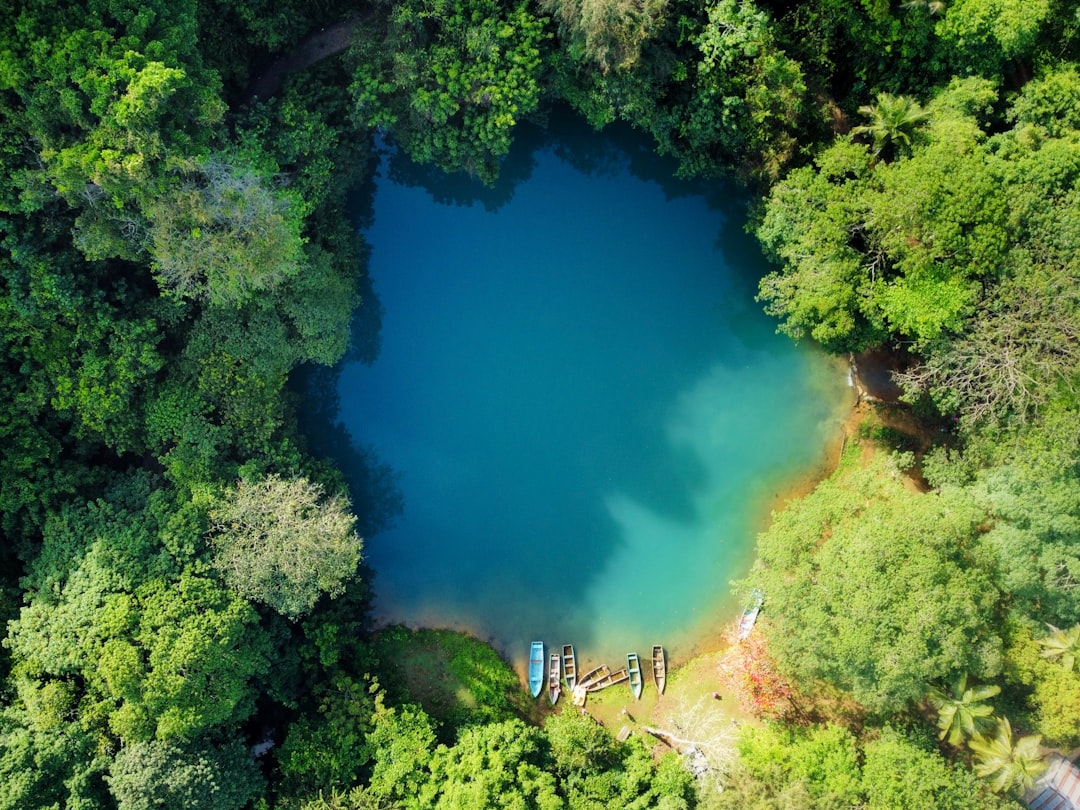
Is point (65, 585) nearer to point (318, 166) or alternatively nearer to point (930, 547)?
point (318, 166)

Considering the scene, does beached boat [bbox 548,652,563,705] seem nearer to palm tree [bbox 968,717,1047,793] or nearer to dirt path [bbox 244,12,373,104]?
palm tree [bbox 968,717,1047,793]

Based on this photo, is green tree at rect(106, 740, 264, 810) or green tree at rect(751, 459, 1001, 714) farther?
green tree at rect(751, 459, 1001, 714)

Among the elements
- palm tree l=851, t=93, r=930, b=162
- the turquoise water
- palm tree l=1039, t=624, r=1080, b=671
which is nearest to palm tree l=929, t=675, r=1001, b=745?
palm tree l=1039, t=624, r=1080, b=671

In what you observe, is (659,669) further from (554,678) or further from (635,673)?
(554,678)

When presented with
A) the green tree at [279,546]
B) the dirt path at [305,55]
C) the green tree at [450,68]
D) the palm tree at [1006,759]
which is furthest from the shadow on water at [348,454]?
the palm tree at [1006,759]

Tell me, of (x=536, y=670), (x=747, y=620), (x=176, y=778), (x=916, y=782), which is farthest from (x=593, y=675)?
(x=176, y=778)
